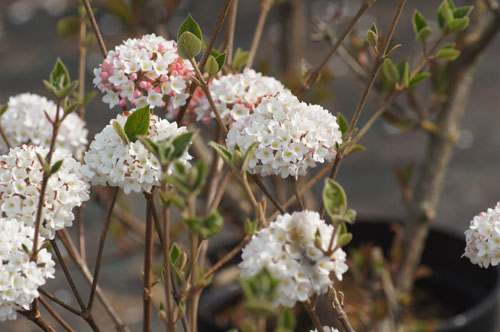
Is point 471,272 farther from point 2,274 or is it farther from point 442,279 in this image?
point 2,274

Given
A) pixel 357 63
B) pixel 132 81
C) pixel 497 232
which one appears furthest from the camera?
pixel 357 63

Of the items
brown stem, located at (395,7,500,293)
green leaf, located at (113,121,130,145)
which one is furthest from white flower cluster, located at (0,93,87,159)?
brown stem, located at (395,7,500,293)

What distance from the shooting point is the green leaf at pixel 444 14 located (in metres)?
1.14

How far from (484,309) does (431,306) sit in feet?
1.14

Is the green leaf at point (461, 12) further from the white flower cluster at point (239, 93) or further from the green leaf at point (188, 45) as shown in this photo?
the green leaf at point (188, 45)

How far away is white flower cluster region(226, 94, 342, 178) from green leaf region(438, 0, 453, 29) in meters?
0.36

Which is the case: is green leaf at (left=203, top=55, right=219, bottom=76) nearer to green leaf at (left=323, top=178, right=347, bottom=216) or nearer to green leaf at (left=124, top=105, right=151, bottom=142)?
green leaf at (left=124, top=105, right=151, bottom=142)

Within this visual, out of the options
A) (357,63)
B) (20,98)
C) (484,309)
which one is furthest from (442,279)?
(20,98)

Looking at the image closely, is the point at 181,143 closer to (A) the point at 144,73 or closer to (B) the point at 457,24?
(A) the point at 144,73

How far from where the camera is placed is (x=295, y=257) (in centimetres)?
71

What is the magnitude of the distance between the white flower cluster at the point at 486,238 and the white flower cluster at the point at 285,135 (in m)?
0.21

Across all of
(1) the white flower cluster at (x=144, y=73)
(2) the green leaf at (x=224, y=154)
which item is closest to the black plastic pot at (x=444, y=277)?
(1) the white flower cluster at (x=144, y=73)

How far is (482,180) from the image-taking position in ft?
11.0

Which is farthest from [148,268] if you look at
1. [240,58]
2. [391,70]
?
[391,70]
